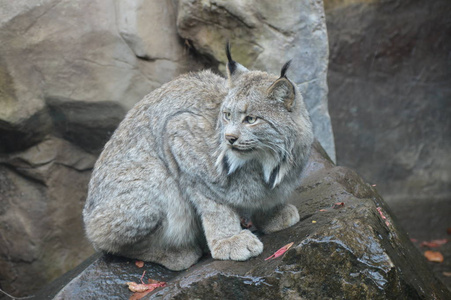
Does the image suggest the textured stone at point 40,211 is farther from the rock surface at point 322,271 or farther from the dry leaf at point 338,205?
the dry leaf at point 338,205

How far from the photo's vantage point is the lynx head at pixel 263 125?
4.54 m

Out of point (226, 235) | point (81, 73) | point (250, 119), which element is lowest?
point (226, 235)

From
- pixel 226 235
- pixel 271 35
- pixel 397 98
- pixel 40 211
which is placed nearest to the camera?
pixel 226 235

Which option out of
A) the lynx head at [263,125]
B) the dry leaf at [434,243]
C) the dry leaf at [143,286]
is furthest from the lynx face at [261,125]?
the dry leaf at [434,243]

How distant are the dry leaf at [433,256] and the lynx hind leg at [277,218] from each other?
4.20m

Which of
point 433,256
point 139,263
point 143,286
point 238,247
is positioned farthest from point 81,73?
point 433,256

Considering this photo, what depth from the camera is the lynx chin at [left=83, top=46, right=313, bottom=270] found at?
4.63 meters

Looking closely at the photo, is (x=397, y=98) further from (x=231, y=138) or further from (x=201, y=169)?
(x=231, y=138)

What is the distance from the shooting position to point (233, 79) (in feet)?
16.3

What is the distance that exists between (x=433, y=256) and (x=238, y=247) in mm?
5012

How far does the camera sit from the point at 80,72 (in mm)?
7750

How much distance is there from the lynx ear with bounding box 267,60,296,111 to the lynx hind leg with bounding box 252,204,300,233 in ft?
3.46

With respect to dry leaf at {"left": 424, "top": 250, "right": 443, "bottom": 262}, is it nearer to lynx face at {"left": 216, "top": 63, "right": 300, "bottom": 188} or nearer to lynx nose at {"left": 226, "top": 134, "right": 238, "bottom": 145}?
lynx face at {"left": 216, "top": 63, "right": 300, "bottom": 188}

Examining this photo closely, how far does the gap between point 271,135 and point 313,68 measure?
3.49 m
